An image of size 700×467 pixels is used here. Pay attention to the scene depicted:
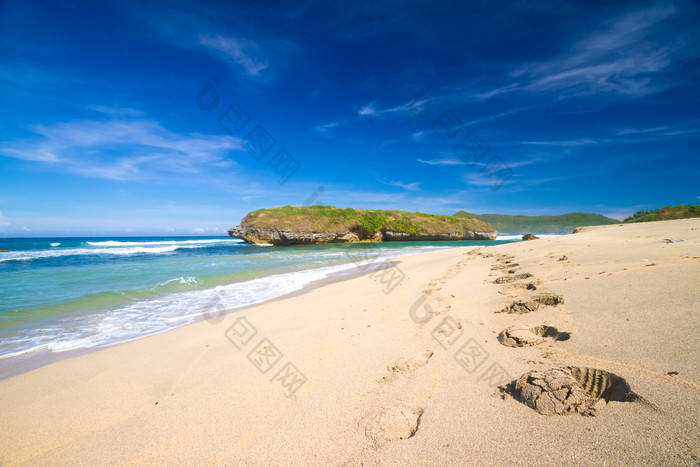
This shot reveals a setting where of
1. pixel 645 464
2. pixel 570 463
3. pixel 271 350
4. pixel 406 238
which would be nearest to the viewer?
pixel 645 464

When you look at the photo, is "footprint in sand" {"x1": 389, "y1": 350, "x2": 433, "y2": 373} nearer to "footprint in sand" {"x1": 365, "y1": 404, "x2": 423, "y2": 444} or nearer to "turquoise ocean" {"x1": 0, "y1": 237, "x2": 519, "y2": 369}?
"footprint in sand" {"x1": 365, "y1": 404, "x2": 423, "y2": 444}

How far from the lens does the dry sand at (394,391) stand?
61.7 inches

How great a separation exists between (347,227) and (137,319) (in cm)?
4210

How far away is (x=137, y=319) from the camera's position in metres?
5.85

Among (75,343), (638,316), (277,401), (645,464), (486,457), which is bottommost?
(75,343)

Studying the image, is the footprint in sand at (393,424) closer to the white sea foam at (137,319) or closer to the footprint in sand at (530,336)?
the footprint in sand at (530,336)

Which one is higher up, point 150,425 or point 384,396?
point 384,396

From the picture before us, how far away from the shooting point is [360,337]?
368 centimetres

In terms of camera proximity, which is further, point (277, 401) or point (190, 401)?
point (190, 401)

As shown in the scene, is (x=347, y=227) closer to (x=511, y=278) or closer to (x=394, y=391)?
(x=511, y=278)

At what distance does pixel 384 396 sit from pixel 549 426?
1106 mm

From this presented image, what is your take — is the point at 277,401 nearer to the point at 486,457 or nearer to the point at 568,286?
the point at 486,457

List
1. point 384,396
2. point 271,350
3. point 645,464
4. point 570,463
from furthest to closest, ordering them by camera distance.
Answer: point 271,350, point 384,396, point 570,463, point 645,464

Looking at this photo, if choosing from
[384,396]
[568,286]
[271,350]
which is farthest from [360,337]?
[568,286]
